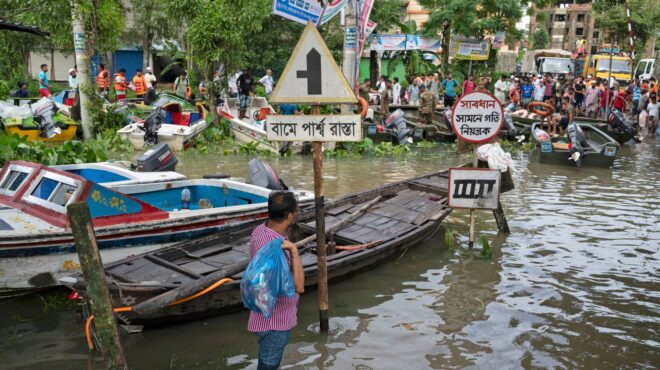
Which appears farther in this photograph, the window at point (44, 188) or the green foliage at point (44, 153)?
the green foliage at point (44, 153)

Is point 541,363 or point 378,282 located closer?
point 541,363

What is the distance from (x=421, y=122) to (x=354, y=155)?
5.67 meters

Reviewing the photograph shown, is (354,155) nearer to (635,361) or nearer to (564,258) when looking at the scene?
(564,258)

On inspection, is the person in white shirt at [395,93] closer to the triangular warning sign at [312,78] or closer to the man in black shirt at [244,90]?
the man in black shirt at [244,90]

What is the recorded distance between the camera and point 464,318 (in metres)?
6.87

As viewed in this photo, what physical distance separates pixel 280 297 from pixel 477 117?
5180 mm

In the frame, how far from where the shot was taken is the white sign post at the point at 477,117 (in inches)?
331

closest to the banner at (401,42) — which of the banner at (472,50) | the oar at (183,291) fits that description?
the banner at (472,50)

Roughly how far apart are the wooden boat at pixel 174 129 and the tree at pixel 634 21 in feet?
95.6

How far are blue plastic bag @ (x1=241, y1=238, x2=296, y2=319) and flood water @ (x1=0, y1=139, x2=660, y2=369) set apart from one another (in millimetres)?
1868

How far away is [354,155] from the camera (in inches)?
704

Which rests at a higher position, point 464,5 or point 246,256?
point 464,5

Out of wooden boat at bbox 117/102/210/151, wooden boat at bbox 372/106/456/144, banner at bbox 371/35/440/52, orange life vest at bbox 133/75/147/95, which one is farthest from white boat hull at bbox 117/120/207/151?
banner at bbox 371/35/440/52

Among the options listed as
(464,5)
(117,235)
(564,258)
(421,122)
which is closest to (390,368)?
(117,235)
